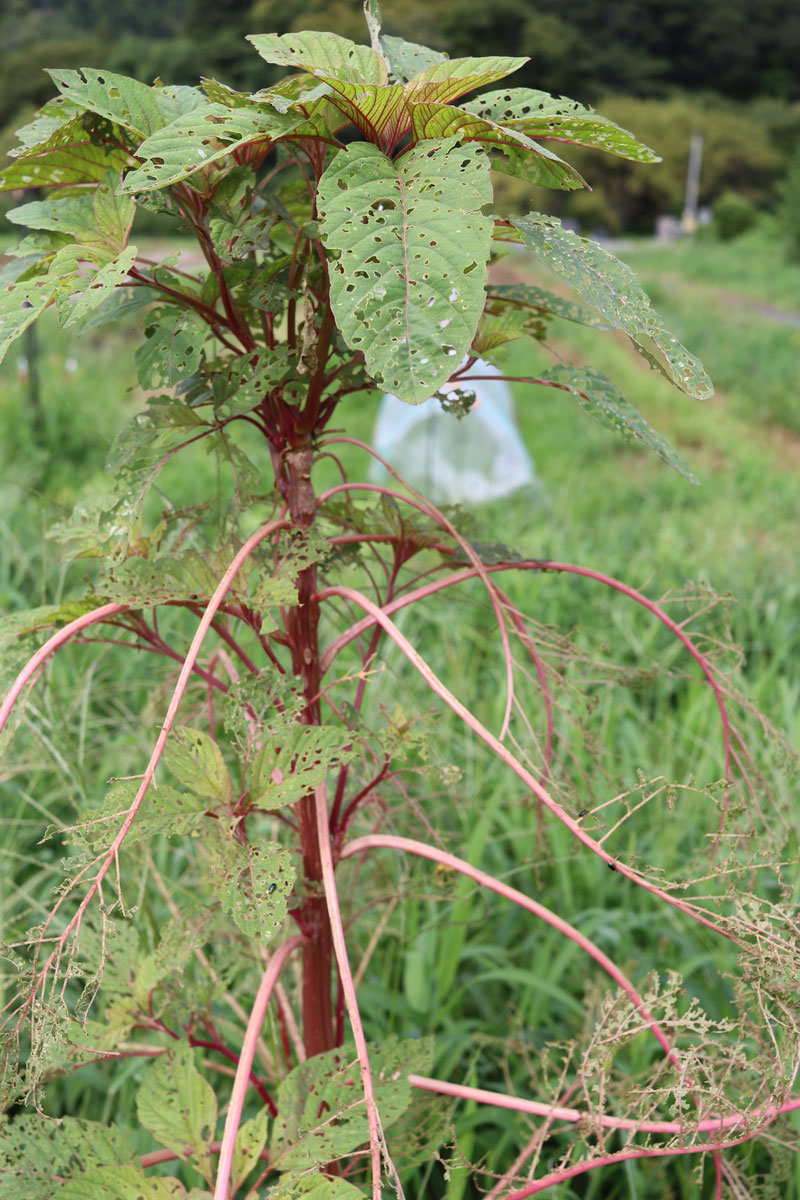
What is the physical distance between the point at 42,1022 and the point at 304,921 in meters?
0.27

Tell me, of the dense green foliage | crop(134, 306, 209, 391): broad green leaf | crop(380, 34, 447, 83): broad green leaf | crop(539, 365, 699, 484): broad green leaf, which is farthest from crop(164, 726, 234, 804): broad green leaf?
crop(380, 34, 447, 83): broad green leaf

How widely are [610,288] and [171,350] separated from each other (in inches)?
11.3

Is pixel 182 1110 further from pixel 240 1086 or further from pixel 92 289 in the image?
pixel 92 289

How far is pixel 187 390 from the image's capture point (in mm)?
697

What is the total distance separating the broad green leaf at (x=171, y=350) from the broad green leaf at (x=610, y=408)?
0.26 meters

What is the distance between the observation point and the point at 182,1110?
65cm

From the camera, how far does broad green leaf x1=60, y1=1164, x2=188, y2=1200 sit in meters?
0.58

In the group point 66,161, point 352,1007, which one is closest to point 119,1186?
point 352,1007

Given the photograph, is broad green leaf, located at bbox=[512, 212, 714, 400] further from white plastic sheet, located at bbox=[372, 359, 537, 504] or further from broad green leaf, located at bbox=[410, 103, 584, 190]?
white plastic sheet, located at bbox=[372, 359, 537, 504]

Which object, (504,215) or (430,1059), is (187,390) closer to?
(504,215)

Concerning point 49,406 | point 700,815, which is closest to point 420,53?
point 700,815

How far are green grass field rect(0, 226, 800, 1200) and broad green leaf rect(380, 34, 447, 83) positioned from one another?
0.36 meters

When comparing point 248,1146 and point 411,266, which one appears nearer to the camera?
point 411,266

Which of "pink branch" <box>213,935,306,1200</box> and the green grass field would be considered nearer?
"pink branch" <box>213,935,306,1200</box>
